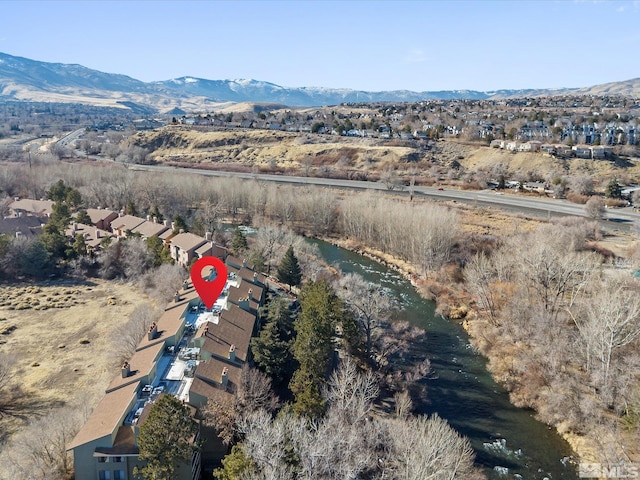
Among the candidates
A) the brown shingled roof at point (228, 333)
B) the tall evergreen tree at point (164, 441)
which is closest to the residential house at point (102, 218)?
the brown shingled roof at point (228, 333)

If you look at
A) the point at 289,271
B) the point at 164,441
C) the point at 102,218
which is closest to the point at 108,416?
the point at 164,441

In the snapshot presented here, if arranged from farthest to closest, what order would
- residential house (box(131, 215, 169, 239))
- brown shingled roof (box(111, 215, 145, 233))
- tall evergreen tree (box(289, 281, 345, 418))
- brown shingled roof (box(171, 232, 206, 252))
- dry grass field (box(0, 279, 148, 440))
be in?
brown shingled roof (box(111, 215, 145, 233)) < residential house (box(131, 215, 169, 239)) < brown shingled roof (box(171, 232, 206, 252)) < dry grass field (box(0, 279, 148, 440)) < tall evergreen tree (box(289, 281, 345, 418))

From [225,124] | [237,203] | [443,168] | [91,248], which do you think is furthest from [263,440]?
[225,124]

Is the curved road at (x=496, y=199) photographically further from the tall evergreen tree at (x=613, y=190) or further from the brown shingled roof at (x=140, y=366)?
the brown shingled roof at (x=140, y=366)

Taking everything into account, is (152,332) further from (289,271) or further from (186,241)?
(186,241)

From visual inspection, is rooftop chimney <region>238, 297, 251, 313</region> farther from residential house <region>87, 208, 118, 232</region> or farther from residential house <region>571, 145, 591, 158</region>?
residential house <region>571, 145, 591, 158</region>

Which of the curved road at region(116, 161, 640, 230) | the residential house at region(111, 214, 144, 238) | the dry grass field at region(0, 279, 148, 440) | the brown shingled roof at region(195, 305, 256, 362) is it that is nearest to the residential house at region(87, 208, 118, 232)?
the residential house at region(111, 214, 144, 238)
